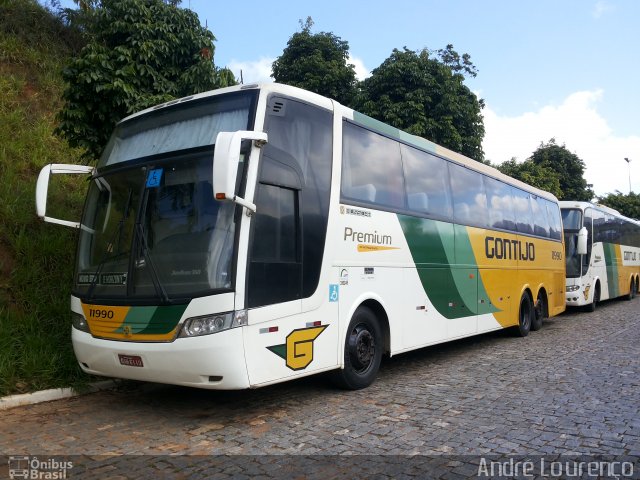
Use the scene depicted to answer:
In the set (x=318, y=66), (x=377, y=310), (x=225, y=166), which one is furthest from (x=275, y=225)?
(x=318, y=66)

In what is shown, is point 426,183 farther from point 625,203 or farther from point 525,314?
point 625,203

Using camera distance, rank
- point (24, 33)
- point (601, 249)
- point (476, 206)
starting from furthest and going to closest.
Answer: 1. point (601, 249)
2. point (24, 33)
3. point (476, 206)

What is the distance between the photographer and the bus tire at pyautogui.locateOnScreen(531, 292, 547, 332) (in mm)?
12305

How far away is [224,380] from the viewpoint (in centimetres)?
476

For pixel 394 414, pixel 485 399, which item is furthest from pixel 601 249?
pixel 394 414

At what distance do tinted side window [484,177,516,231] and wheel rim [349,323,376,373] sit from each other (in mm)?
4677

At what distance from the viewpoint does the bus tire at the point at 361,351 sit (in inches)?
244

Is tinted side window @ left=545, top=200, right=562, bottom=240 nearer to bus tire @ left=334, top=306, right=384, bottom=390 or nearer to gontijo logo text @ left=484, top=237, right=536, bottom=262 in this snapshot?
gontijo logo text @ left=484, top=237, right=536, bottom=262

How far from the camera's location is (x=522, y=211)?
11891 mm

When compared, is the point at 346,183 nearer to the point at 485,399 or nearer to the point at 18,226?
the point at 485,399

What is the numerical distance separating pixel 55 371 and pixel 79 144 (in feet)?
13.1

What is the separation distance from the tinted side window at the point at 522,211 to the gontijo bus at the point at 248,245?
4.76 metres

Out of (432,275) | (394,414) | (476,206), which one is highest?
(476,206)

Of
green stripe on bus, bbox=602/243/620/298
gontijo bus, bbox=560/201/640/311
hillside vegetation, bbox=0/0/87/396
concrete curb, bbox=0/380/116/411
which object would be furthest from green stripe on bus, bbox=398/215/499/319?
green stripe on bus, bbox=602/243/620/298
